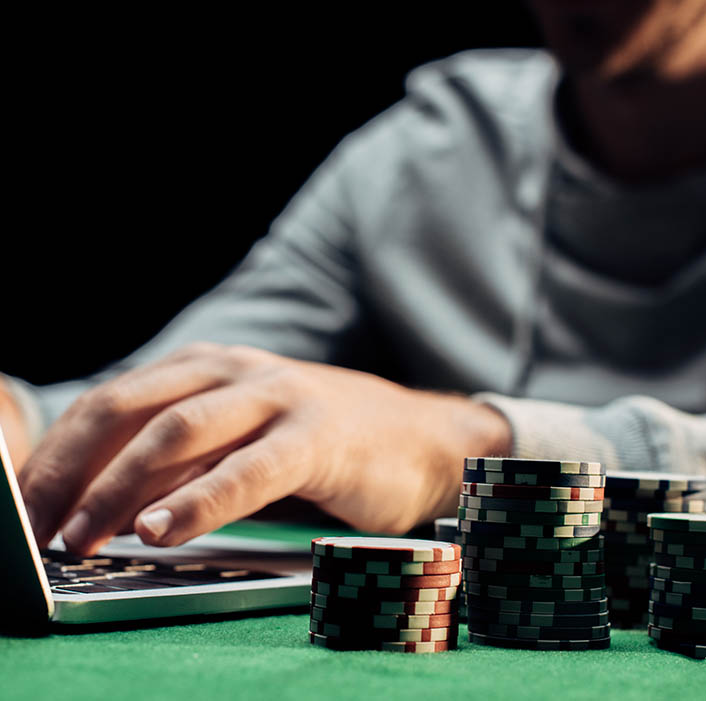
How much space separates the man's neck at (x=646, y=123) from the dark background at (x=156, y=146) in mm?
2204

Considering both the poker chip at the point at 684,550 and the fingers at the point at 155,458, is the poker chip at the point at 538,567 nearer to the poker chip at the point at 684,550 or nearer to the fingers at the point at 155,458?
the poker chip at the point at 684,550

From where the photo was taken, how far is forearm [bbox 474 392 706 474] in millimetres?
1529

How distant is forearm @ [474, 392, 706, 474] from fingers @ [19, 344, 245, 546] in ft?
1.78

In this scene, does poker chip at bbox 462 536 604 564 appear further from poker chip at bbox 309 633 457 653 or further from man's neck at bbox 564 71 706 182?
man's neck at bbox 564 71 706 182

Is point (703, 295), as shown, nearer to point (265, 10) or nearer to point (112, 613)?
point (112, 613)

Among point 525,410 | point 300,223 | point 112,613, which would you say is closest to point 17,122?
point 300,223

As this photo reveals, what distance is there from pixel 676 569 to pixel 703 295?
5.56 ft

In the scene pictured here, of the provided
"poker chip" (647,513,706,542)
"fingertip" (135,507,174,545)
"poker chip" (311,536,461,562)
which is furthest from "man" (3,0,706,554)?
"poker chip" (647,513,706,542)

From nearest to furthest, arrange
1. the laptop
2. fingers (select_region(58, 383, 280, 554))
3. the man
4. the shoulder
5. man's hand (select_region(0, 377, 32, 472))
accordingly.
→ the laptop, fingers (select_region(58, 383, 280, 554)), the man, man's hand (select_region(0, 377, 32, 472)), the shoulder

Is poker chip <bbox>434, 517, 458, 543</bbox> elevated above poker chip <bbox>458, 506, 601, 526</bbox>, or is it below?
below

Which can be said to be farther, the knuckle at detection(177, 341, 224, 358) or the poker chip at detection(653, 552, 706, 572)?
the knuckle at detection(177, 341, 224, 358)

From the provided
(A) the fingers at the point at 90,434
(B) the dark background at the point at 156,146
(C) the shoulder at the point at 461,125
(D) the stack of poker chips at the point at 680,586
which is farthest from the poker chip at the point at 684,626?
(B) the dark background at the point at 156,146

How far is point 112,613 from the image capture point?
0.88m

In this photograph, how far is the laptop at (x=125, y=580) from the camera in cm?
81
